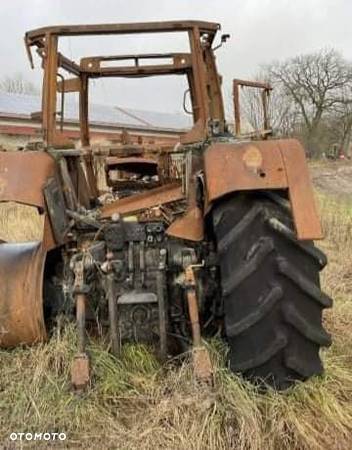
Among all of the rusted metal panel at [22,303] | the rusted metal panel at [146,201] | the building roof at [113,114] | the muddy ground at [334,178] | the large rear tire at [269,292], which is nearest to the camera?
the large rear tire at [269,292]

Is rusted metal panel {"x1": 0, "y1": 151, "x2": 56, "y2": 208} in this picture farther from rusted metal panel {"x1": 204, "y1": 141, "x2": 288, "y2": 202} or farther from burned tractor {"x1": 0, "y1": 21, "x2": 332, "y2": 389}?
rusted metal panel {"x1": 204, "y1": 141, "x2": 288, "y2": 202}

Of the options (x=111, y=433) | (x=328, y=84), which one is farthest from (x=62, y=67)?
(x=328, y=84)

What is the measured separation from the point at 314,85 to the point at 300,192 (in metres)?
34.5

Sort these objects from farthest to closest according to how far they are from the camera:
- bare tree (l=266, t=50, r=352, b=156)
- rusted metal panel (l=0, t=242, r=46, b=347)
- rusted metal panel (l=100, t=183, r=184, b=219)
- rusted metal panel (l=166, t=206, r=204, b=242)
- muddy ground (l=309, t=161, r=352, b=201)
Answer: bare tree (l=266, t=50, r=352, b=156), muddy ground (l=309, t=161, r=352, b=201), rusted metal panel (l=100, t=183, r=184, b=219), rusted metal panel (l=0, t=242, r=46, b=347), rusted metal panel (l=166, t=206, r=204, b=242)

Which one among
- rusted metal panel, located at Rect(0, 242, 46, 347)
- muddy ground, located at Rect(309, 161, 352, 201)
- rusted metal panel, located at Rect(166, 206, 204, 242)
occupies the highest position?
rusted metal panel, located at Rect(166, 206, 204, 242)

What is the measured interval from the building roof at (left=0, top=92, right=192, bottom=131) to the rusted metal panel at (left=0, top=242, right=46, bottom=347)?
61.2ft

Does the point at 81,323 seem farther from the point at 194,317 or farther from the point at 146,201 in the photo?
the point at 146,201

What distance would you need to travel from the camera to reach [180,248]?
118 inches

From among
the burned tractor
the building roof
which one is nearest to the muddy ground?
the building roof

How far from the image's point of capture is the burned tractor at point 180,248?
2.46 meters

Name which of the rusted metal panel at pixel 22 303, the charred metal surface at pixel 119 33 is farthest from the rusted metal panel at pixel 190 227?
the rusted metal panel at pixel 22 303

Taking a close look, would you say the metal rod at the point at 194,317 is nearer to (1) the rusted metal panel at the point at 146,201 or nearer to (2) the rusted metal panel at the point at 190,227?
(2) the rusted metal panel at the point at 190,227

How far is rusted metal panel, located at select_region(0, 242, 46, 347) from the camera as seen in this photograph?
2.97 m

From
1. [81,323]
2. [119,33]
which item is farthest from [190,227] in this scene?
[119,33]
